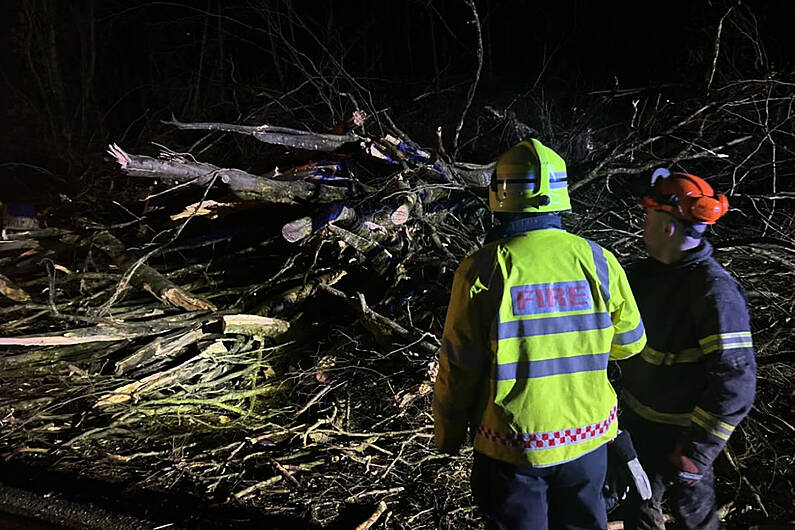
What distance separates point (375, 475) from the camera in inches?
116

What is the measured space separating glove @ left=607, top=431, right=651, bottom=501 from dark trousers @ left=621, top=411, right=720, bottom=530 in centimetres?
11

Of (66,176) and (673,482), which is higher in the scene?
(66,176)

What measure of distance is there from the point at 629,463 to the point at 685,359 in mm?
444

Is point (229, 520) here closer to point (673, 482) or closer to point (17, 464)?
point (17, 464)

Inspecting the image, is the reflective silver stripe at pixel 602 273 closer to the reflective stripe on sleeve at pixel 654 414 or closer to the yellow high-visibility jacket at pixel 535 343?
the yellow high-visibility jacket at pixel 535 343

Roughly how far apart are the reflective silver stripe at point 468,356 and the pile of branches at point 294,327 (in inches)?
47.8

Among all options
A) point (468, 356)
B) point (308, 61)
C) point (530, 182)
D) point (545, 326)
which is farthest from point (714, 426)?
point (308, 61)

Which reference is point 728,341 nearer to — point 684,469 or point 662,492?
point 684,469

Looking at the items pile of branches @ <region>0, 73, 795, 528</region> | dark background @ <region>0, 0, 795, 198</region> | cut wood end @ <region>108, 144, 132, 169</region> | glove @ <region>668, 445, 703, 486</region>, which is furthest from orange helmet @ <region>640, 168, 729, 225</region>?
dark background @ <region>0, 0, 795, 198</region>

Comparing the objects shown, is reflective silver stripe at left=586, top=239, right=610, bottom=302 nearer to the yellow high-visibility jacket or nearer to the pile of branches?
the yellow high-visibility jacket

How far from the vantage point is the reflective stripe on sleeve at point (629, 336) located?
191 centimetres

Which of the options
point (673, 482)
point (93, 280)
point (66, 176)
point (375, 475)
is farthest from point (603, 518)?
point (66, 176)

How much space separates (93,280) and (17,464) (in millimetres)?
1655

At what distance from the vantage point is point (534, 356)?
1699 millimetres
